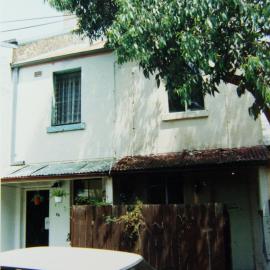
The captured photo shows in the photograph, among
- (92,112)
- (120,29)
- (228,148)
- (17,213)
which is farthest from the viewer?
(17,213)

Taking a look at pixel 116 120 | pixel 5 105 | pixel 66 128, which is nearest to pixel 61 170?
pixel 66 128

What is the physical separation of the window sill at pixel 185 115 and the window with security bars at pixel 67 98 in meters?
3.02

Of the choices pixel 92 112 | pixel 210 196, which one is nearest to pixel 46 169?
pixel 92 112

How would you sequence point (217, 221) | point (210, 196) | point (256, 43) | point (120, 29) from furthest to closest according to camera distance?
point (210, 196)
point (217, 221)
point (120, 29)
point (256, 43)

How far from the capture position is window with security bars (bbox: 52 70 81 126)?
1316 centimetres

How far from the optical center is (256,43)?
6.94 metres

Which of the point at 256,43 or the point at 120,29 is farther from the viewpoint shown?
the point at 120,29

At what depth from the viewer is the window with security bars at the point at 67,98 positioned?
518 inches

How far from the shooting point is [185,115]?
11.5m

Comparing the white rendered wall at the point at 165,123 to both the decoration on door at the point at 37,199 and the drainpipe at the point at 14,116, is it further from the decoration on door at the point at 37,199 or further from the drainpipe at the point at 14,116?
the drainpipe at the point at 14,116

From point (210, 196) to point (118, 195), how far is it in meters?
2.68

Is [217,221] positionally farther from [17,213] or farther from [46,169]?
[17,213]

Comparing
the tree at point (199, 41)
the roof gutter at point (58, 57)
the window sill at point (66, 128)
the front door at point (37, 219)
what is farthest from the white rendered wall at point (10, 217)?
the tree at point (199, 41)

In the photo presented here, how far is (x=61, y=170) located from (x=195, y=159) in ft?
12.8
